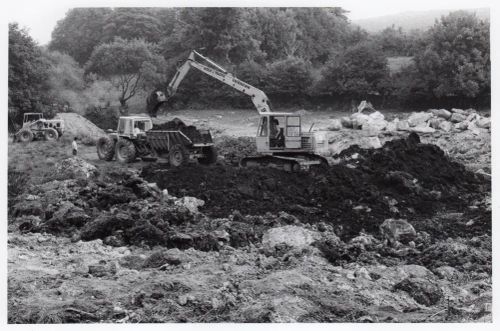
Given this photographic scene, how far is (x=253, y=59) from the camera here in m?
24.4

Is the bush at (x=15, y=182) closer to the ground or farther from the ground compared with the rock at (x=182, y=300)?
farther from the ground

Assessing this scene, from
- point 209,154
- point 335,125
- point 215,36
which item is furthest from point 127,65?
point 335,125

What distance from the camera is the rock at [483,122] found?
22547mm

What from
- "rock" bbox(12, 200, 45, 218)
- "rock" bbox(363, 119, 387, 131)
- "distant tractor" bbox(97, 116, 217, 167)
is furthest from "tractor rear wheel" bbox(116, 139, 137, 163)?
"rock" bbox(363, 119, 387, 131)

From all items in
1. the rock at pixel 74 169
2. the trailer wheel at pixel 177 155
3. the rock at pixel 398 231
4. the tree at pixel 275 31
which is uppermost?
the tree at pixel 275 31

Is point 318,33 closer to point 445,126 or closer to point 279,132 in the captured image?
point 445,126

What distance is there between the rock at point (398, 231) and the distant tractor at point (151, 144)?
24.7 feet

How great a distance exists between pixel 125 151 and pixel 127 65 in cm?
321

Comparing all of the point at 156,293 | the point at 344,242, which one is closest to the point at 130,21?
the point at 344,242

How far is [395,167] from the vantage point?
1750 centimetres

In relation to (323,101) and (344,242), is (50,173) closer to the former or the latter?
(344,242)

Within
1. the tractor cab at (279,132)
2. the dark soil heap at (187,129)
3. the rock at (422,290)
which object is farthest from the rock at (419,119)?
the rock at (422,290)

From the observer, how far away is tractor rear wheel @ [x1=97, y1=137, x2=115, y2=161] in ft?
68.4

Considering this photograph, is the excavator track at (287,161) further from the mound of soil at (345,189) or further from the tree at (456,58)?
the tree at (456,58)
